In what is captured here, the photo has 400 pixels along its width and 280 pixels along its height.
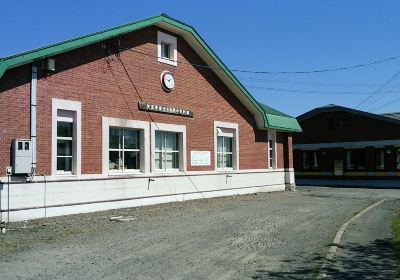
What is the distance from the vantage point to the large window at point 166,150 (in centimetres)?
1969

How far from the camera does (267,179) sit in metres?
27.3

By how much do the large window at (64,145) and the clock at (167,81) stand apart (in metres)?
4.92

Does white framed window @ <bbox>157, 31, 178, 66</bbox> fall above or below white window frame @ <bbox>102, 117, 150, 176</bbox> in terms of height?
above

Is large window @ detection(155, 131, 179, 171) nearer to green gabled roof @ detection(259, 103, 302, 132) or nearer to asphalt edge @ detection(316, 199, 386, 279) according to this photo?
green gabled roof @ detection(259, 103, 302, 132)

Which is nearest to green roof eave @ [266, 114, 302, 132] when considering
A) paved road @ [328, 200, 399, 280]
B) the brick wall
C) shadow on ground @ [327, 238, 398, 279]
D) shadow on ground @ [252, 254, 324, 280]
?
the brick wall

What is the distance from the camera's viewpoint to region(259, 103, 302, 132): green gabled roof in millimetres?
26683

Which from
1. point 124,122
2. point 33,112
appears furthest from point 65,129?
point 124,122

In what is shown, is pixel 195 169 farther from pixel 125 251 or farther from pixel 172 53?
pixel 125 251

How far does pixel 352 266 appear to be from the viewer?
8102 millimetres

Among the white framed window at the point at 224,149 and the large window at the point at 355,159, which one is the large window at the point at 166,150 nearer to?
the white framed window at the point at 224,149

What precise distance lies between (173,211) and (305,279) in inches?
370

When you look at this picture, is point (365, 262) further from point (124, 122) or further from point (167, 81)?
point (167, 81)

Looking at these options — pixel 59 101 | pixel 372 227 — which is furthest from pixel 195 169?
pixel 372 227

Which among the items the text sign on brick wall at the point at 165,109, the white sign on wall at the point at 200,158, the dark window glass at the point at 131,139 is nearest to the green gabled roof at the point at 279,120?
the white sign on wall at the point at 200,158
